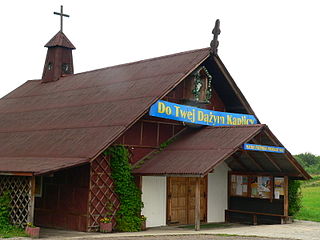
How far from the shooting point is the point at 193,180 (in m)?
21.1

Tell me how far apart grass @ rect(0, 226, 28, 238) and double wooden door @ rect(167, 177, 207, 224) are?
5.75m

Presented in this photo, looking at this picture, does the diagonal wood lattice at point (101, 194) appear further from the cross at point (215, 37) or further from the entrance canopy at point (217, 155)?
the cross at point (215, 37)

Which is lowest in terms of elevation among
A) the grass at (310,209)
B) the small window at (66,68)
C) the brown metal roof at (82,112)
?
the grass at (310,209)

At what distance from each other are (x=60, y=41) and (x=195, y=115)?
12.2 meters

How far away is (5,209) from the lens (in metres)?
17.0

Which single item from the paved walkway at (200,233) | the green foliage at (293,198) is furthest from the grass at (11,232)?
the green foliage at (293,198)

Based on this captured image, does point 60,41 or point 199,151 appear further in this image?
point 60,41

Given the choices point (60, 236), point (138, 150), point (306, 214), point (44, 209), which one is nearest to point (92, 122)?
point (138, 150)

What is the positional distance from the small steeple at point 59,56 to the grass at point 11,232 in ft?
45.5

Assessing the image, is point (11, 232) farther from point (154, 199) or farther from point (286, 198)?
point (286, 198)

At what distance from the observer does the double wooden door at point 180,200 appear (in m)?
20.0

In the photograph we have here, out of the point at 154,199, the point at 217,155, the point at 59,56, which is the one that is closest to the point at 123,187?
the point at 154,199

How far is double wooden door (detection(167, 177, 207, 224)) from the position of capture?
20031 mm

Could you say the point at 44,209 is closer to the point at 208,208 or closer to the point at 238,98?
the point at 208,208
